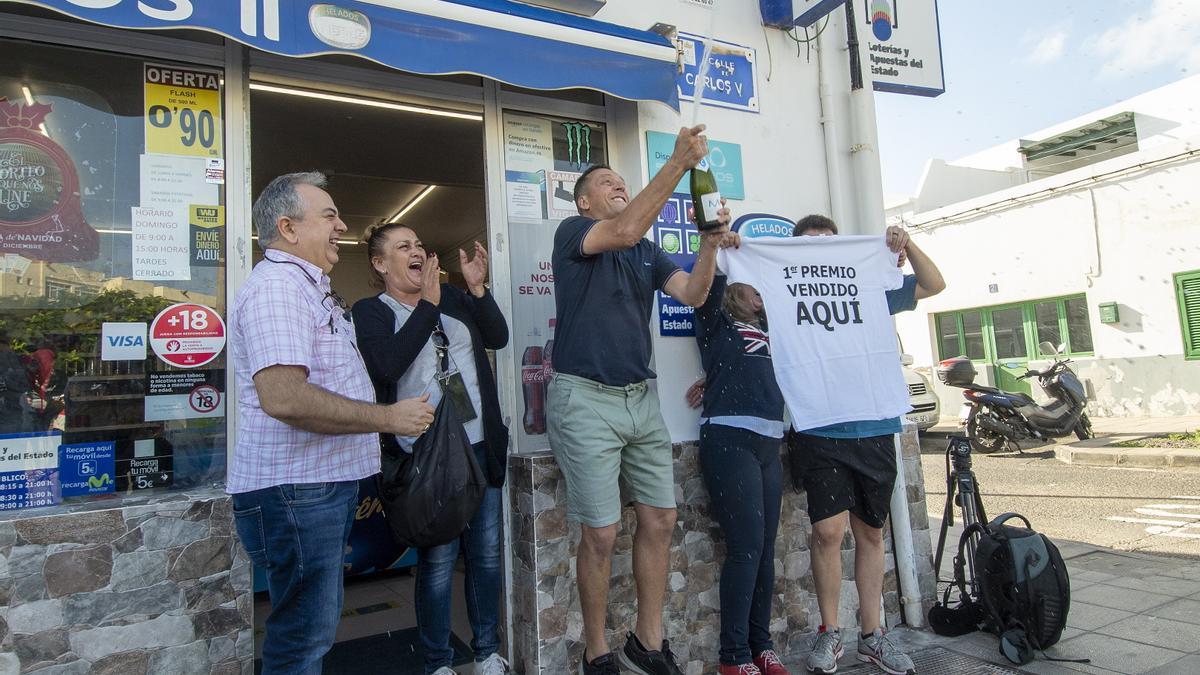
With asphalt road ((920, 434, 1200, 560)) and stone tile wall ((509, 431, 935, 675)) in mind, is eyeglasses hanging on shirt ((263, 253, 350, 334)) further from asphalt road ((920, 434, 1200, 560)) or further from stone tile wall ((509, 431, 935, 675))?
asphalt road ((920, 434, 1200, 560))

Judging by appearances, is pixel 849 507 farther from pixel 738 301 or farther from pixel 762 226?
pixel 762 226

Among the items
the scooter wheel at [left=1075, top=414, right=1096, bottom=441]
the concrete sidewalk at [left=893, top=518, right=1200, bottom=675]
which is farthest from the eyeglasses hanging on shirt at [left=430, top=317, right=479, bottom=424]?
the scooter wheel at [left=1075, top=414, right=1096, bottom=441]

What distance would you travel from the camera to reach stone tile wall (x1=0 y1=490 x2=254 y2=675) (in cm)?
231

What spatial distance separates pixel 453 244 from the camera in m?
8.37

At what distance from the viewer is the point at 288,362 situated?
197 centimetres

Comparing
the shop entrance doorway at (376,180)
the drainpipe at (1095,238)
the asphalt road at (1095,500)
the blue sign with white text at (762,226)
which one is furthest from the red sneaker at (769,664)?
the drainpipe at (1095,238)

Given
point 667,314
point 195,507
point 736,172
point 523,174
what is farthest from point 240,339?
point 736,172

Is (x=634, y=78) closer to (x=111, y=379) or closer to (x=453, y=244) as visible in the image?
(x=111, y=379)

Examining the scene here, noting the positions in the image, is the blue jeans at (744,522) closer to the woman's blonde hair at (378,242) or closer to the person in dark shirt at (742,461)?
the person in dark shirt at (742,461)

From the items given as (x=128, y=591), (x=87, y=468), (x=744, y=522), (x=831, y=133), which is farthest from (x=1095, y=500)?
(x=87, y=468)

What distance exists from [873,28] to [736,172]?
1565mm

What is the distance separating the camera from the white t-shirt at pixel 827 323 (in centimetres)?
328

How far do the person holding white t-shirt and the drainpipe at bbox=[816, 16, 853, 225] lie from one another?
4.42 ft

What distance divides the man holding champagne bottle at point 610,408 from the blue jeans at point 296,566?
982mm
